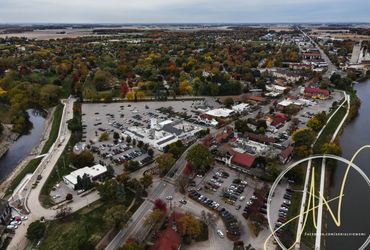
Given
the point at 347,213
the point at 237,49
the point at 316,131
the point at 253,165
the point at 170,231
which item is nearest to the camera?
the point at 170,231

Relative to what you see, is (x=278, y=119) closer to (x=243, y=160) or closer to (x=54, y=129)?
(x=243, y=160)

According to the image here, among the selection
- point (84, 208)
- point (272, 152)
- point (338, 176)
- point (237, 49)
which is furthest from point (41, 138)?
point (237, 49)

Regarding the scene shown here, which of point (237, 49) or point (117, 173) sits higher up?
point (237, 49)

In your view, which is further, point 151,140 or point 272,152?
point 151,140

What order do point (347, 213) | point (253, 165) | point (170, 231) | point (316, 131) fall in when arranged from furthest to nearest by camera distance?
point (316, 131) < point (253, 165) < point (347, 213) < point (170, 231)

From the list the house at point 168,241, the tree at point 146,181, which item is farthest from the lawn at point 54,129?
the house at point 168,241

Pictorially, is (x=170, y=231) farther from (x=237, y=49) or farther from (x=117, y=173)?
(x=237, y=49)

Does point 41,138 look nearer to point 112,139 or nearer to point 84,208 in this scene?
point 112,139
